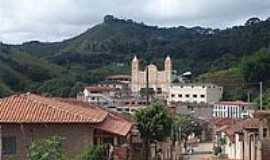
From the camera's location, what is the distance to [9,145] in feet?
83.4

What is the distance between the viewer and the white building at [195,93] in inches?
4958

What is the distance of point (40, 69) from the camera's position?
130m

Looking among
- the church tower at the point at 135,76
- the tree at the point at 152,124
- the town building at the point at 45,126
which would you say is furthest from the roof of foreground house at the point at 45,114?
the church tower at the point at 135,76

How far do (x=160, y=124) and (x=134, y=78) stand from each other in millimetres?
113693

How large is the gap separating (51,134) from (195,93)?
105 m

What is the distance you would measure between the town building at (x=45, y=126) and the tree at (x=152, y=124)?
6.29m

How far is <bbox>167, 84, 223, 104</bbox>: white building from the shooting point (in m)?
126

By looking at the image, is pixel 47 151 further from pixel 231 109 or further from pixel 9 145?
pixel 231 109

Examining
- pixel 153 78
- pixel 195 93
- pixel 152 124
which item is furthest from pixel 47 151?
pixel 153 78

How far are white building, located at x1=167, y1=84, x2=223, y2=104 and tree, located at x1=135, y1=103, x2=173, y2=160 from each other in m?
88.9

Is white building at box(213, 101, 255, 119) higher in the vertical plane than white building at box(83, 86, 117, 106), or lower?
lower

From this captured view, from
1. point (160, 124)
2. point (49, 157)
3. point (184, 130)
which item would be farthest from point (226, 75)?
point (49, 157)

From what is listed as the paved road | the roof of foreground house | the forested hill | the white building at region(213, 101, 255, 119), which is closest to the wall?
the roof of foreground house

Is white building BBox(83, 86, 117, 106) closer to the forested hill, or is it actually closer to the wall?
the forested hill
